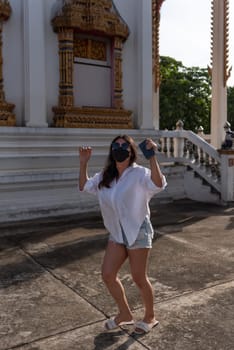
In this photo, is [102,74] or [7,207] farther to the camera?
[102,74]

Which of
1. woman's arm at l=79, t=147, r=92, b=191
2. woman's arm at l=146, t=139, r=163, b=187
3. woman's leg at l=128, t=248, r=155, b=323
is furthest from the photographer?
woman's arm at l=79, t=147, r=92, b=191

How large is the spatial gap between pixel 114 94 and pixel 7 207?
12.1ft

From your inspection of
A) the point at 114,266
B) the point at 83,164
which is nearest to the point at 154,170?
the point at 83,164

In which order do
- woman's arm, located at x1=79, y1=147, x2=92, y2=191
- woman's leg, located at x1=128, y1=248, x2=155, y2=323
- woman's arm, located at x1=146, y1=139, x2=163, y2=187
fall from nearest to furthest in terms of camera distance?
woman's arm, located at x1=146, y1=139, x2=163, y2=187 → woman's leg, located at x1=128, y1=248, x2=155, y2=323 → woman's arm, located at x1=79, y1=147, x2=92, y2=191

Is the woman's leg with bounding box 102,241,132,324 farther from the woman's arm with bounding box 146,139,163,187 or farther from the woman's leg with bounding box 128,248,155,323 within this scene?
the woman's arm with bounding box 146,139,163,187

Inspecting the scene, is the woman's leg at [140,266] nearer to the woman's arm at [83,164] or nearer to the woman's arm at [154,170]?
the woman's arm at [154,170]

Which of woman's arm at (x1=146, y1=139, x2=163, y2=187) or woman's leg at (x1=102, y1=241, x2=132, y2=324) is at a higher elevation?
woman's arm at (x1=146, y1=139, x2=163, y2=187)

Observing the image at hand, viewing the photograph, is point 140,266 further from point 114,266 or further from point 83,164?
point 83,164

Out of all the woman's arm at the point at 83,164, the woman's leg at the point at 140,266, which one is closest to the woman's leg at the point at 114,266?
the woman's leg at the point at 140,266

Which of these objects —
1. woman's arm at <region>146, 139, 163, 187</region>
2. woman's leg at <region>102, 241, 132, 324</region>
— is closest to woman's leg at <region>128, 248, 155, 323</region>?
woman's leg at <region>102, 241, 132, 324</region>

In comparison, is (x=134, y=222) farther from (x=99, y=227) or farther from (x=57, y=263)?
(x=99, y=227)

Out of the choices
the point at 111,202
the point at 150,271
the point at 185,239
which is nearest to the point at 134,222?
Answer: the point at 111,202

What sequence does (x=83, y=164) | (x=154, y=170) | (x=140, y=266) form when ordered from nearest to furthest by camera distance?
(x=154, y=170) < (x=140, y=266) < (x=83, y=164)

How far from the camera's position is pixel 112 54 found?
29.3 ft
